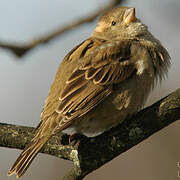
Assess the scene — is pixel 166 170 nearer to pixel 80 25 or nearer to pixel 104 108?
pixel 104 108

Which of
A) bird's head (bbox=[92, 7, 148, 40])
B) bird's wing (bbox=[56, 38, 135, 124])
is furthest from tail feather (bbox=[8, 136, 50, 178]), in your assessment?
bird's head (bbox=[92, 7, 148, 40])

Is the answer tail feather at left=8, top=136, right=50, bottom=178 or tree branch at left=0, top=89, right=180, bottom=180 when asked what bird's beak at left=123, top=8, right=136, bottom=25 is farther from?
tail feather at left=8, top=136, right=50, bottom=178

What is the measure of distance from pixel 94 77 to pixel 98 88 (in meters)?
0.14

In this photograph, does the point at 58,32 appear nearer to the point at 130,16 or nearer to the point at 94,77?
the point at 94,77

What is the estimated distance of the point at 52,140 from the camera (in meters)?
5.37

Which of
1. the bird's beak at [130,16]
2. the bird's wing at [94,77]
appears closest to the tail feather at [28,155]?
the bird's wing at [94,77]

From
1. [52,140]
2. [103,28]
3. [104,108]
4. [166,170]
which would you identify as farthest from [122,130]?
[166,170]

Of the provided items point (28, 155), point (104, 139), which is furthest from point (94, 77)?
point (28, 155)

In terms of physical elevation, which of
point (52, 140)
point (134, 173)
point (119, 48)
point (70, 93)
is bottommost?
point (134, 173)

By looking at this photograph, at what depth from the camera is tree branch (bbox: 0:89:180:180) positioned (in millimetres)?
4895

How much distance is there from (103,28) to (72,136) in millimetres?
1847

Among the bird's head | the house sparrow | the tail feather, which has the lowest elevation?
the tail feather

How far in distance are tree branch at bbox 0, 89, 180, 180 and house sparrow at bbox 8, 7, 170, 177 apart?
0.18 m

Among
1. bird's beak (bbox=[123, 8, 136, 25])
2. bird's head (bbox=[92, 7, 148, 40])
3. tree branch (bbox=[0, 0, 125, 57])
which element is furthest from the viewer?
bird's beak (bbox=[123, 8, 136, 25])
